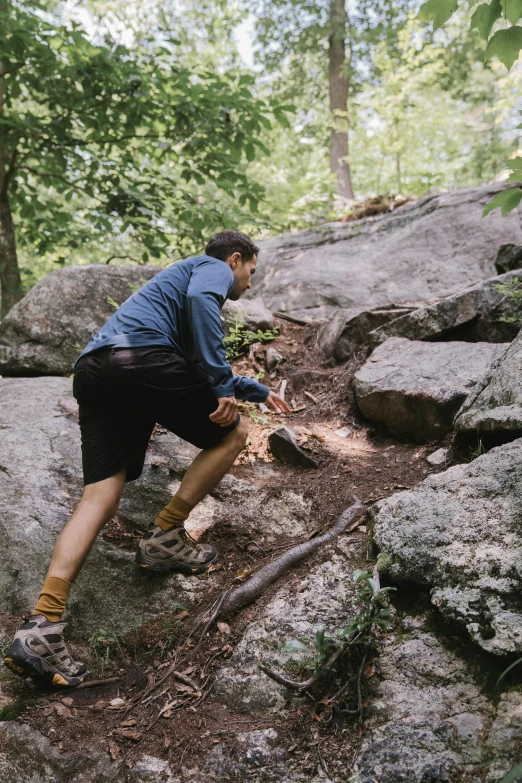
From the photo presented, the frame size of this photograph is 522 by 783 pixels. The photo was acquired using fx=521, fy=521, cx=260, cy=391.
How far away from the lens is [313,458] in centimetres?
425

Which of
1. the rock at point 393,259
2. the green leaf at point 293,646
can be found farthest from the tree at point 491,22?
the rock at point 393,259

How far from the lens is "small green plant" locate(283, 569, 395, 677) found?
2231mm

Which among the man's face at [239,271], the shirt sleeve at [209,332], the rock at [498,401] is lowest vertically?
the rock at [498,401]

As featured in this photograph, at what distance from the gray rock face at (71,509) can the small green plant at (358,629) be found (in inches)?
40.9

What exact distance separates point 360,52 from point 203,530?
555 inches

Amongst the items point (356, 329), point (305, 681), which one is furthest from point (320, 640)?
point (356, 329)

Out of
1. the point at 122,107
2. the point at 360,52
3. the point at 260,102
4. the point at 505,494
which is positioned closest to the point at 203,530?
the point at 505,494

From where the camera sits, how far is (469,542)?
245cm

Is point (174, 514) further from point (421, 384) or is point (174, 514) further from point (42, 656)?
point (421, 384)

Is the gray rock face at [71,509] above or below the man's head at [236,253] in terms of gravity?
below

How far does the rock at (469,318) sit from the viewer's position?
15.8ft

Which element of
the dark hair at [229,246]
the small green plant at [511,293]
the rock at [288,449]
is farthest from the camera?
the small green plant at [511,293]

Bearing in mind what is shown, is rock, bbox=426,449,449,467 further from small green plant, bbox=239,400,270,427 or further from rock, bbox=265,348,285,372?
rock, bbox=265,348,285,372

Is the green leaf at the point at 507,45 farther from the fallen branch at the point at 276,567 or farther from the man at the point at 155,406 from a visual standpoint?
the fallen branch at the point at 276,567
